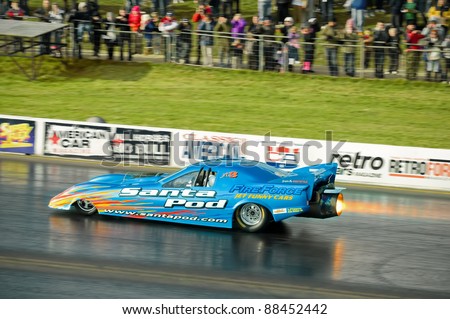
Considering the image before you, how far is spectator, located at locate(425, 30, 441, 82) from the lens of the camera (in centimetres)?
2342

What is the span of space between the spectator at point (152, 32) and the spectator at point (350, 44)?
6.27 metres

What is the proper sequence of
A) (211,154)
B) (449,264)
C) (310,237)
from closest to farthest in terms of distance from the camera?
(449,264) → (310,237) → (211,154)

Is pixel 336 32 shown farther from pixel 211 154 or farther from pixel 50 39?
pixel 50 39

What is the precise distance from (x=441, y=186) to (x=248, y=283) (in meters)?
9.20

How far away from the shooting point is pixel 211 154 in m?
19.6

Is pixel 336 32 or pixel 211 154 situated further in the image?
pixel 336 32

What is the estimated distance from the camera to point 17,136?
20719mm

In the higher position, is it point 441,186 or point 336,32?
point 336,32

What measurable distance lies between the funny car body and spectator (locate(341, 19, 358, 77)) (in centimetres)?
1133

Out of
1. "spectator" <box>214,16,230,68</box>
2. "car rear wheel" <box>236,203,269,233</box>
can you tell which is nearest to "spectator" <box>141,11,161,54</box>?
"spectator" <box>214,16,230,68</box>

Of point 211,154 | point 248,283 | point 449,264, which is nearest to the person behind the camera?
point 248,283

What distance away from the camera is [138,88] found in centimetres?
2628
